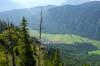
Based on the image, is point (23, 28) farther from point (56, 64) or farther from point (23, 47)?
point (56, 64)

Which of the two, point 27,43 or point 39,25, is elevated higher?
point 39,25

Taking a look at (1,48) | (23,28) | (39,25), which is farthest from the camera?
(1,48)

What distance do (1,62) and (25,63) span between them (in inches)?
349

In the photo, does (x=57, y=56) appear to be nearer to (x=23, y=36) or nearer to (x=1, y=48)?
(x=1, y=48)

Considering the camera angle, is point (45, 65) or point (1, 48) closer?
point (1, 48)

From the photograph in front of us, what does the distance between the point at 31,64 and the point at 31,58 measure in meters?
2.05

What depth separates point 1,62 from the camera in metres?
79.4

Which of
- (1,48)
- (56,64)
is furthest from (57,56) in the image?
(1,48)

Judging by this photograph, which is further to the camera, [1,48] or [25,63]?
[1,48]

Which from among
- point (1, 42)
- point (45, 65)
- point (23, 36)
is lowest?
point (45, 65)

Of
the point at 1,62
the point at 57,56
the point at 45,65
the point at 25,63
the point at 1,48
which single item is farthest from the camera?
the point at 45,65

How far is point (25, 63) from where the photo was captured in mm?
74438

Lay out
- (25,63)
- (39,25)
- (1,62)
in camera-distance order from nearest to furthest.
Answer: (39,25)
(25,63)
(1,62)

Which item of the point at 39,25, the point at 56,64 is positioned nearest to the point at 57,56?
the point at 56,64
